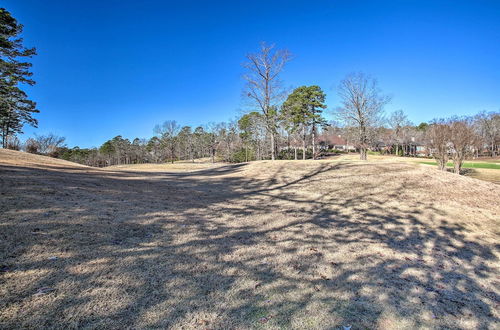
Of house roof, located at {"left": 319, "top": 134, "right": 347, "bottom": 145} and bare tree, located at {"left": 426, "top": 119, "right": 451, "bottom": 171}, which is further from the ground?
house roof, located at {"left": 319, "top": 134, "right": 347, "bottom": 145}

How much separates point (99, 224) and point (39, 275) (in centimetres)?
173

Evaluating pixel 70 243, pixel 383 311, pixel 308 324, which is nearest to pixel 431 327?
pixel 383 311

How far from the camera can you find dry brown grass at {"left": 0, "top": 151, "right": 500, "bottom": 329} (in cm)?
260

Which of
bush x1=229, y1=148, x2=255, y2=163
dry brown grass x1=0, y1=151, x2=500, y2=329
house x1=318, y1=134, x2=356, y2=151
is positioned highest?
house x1=318, y1=134, x2=356, y2=151

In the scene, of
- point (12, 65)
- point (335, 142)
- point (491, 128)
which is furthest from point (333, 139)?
point (12, 65)

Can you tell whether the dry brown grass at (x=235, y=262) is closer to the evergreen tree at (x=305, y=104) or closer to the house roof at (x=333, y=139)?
the evergreen tree at (x=305, y=104)

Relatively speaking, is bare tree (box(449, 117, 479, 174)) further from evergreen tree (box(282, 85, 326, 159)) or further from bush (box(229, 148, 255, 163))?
bush (box(229, 148, 255, 163))

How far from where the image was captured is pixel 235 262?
3.84 metres

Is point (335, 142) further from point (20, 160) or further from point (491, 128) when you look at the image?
point (20, 160)

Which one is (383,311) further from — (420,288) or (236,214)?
(236,214)

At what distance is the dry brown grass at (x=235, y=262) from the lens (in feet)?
8.53

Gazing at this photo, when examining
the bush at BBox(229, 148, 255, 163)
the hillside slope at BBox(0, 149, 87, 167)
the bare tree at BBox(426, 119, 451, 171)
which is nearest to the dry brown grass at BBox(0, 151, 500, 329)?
the hillside slope at BBox(0, 149, 87, 167)

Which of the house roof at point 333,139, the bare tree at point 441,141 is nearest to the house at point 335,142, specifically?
the house roof at point 333,139

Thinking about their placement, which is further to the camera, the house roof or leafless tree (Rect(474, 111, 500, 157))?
the house roof
